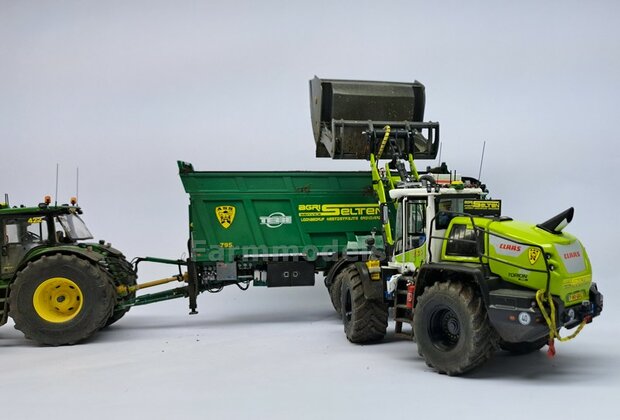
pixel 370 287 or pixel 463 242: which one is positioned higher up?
pixel 463 242

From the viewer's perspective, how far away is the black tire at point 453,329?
619 centimetres

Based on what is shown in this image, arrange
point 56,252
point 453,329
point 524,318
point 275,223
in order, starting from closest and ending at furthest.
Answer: point 524,318
point 453,329
point 56,252
point 275,223

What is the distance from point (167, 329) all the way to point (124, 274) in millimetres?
998

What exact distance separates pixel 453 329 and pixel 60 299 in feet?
16.6

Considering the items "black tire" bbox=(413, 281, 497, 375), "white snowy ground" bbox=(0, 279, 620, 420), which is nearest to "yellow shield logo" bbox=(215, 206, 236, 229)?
"white snowy ground" bbox=(0, 279, 620, 420)

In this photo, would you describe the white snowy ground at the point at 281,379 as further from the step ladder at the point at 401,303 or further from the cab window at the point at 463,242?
the cab window at the point at 463,242

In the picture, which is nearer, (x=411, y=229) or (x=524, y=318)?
(x=524, y=318)

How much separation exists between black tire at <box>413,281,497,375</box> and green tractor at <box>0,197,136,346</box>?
419cm

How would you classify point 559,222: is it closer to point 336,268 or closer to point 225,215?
point 336,268

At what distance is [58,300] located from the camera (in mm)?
8414

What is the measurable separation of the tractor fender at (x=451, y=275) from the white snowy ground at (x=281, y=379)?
86cm

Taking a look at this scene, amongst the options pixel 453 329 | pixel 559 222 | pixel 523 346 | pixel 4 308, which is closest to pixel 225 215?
pixel 4 308

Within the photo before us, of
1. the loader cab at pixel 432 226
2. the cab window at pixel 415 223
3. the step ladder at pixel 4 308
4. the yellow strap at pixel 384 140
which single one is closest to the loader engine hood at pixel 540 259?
the loader cab at pixel 432 226

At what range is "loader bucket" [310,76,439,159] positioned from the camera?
31.0ft
